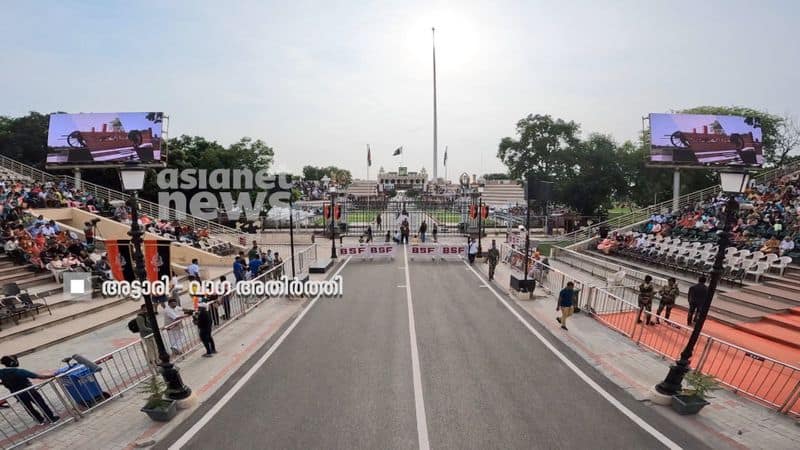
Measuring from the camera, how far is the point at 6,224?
16.8m

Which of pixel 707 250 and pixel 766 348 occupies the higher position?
pixel 707 250

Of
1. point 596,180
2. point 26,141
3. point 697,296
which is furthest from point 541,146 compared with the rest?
point 26,141

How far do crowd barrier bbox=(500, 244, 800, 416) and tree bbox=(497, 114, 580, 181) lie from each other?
106 ft

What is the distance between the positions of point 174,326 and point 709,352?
41.0ft

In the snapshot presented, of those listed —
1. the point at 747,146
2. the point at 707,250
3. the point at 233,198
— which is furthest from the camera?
the point at 233,198

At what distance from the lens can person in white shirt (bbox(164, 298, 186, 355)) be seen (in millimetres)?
9789

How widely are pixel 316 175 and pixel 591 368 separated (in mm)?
163618

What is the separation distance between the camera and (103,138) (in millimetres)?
31734

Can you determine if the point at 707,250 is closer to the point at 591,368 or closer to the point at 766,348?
the point at 766,348

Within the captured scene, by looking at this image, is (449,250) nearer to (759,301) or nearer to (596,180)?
(759,301)

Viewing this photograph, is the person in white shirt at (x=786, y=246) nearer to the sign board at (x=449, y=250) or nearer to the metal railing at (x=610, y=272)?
the metal railing at (x=610, y=272)

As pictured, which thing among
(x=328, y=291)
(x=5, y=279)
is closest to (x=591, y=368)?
(x=328, y=291)

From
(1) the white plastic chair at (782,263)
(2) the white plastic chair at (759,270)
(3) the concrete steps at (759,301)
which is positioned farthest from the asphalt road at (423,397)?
(1) the white plastic chair at (782,263)

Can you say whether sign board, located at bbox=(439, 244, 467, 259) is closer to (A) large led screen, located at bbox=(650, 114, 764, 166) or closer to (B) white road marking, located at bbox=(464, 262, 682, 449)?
(B) white road marking, located at bbox=(464, 262, 682, 449)
